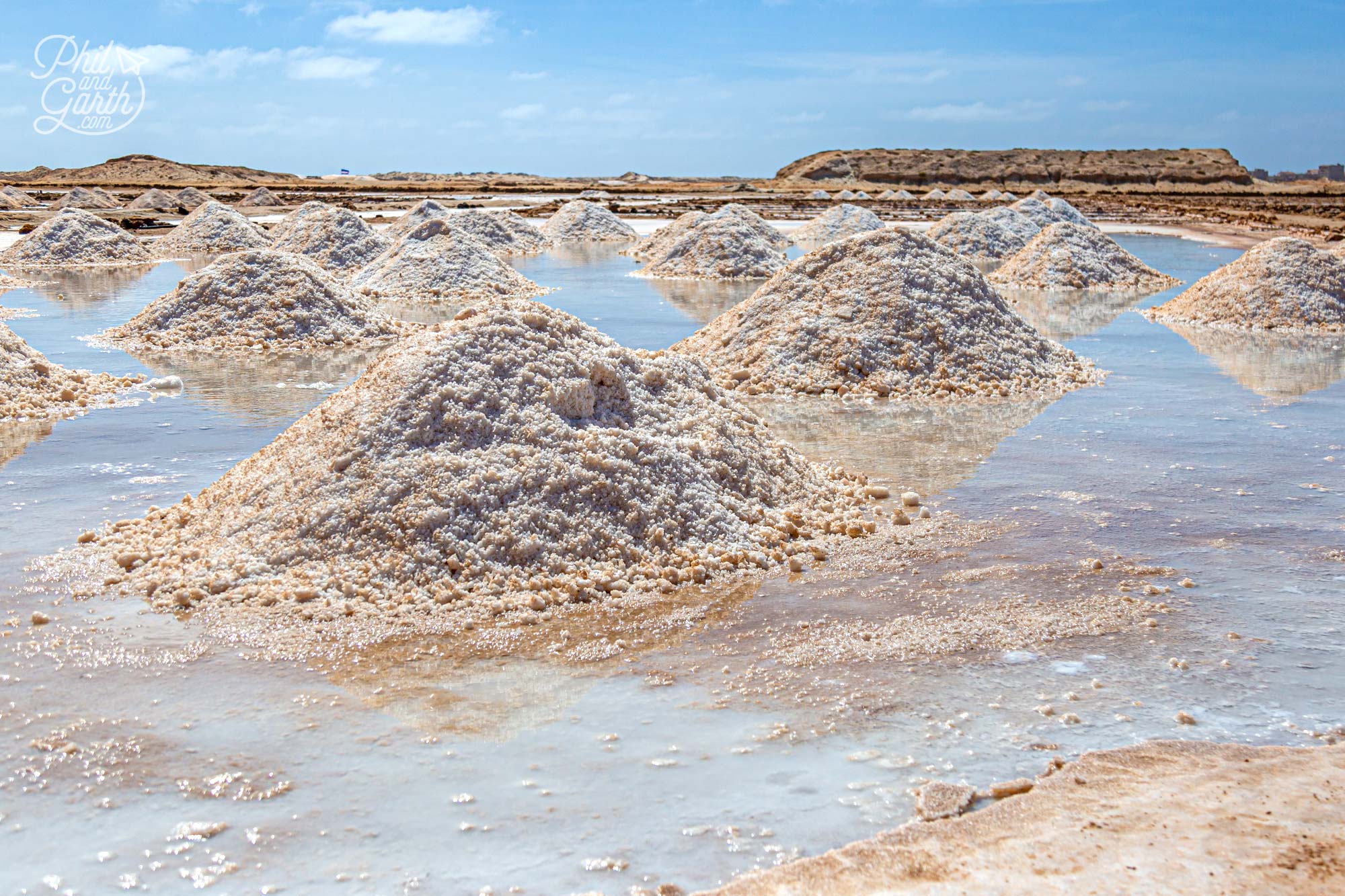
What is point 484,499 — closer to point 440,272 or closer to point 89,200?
point 440,272

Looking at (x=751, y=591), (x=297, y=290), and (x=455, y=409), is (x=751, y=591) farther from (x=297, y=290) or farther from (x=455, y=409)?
(x=297, y=290)

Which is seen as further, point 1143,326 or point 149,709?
point 1143,326

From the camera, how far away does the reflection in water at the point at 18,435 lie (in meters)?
7.17

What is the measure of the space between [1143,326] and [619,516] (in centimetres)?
1061

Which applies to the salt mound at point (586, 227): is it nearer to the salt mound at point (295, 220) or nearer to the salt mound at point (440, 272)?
the salt mound at point (295, 220)

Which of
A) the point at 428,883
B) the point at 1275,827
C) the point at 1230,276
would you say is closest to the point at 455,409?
the point at 428,883

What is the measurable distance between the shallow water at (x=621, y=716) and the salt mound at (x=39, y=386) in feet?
6.32

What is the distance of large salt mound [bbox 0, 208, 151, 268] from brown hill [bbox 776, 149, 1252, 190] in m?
64.2

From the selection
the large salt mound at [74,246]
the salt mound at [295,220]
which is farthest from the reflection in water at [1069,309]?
the large salt mound at [74,246]

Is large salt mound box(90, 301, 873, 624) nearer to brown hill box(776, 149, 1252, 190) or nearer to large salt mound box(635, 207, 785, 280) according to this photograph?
large salt mound box(635, 207, 785, 280)

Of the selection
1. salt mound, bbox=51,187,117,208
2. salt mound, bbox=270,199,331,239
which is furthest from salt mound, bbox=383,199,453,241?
salt mound, bbox=51,187,117,208

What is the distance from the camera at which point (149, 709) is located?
3693mm

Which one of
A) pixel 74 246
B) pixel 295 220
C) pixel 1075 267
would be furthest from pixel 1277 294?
pixel 74 246

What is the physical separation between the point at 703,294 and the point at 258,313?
739cm
